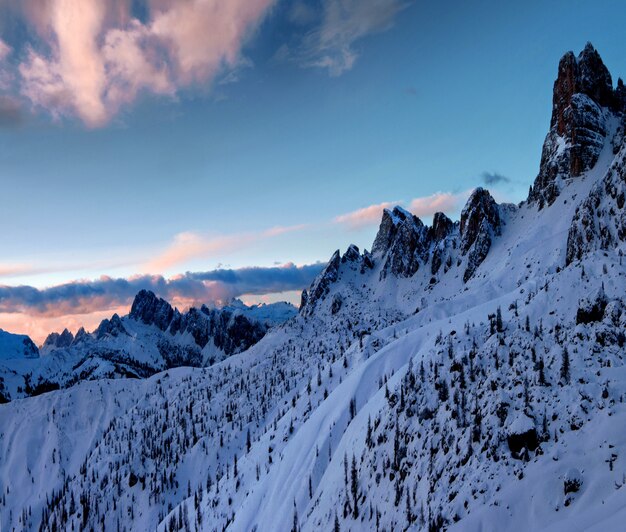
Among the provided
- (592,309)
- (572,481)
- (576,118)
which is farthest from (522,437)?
(576,118)

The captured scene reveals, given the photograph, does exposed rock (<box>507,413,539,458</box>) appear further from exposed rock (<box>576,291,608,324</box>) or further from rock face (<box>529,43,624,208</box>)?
rock face (<box>529,43,624,208</box>)

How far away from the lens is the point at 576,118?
15838cm

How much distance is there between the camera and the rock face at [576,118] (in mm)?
Answer: 155000

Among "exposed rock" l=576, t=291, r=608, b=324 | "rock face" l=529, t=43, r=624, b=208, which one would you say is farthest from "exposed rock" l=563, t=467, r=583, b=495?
"rock face" l=529, t=43, r=624, b=208

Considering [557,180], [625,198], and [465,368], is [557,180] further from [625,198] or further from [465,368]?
[465,368]

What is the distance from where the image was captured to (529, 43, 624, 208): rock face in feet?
509

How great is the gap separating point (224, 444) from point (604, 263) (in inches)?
6079

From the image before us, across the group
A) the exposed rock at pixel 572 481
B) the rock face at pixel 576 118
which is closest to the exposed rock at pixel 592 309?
the exposed rock at pixel 572 481

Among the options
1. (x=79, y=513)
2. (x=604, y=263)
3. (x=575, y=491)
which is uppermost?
(x=604, y=263)

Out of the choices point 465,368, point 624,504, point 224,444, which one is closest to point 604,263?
point 465,368

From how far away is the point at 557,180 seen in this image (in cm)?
15975

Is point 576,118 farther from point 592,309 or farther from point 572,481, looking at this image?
point 572,481

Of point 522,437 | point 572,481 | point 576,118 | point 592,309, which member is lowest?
point 572,481

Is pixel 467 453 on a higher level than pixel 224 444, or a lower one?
higher
